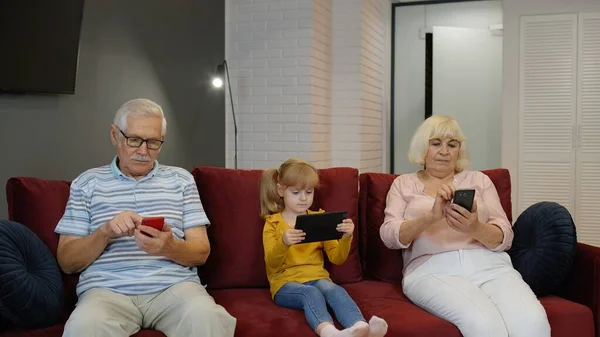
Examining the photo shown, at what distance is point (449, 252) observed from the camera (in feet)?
7.97

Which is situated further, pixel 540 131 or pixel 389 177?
pixel 540 131

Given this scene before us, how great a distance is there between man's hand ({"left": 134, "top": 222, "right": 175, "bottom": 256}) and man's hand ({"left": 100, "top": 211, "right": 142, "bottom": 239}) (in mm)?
21

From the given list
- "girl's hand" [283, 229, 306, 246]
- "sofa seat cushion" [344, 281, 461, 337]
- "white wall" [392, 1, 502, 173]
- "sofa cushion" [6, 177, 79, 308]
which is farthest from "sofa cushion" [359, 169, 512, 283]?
→ "white wall" [392, 1, 502, 173]

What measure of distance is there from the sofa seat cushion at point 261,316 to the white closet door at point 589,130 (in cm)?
372

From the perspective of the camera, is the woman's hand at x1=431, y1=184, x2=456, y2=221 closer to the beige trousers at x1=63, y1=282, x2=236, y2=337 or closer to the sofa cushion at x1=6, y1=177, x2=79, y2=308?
the beige trousers at x1=63, y1=282, x2=236, y2=337

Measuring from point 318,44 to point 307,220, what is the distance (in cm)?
283

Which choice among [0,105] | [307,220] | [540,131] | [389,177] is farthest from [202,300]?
[540,131]

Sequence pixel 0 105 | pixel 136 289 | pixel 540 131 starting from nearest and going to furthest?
1. pixel 136 289
2. pixel 0 105
3. pixel 540 131

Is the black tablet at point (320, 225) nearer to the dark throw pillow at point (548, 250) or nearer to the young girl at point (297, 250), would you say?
the young girl at point (297, 250)

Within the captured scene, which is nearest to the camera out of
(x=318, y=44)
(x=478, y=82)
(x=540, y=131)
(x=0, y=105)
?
(x=0, y=105)

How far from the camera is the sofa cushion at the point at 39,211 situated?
7.42 feet

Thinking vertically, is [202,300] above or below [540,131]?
below

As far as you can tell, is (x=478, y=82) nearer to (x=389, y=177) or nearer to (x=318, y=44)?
(x=318, y=44)

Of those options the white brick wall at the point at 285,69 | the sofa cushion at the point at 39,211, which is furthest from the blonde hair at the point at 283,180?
the white brick wall at the point at 285,69
